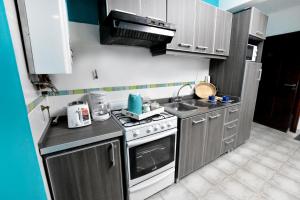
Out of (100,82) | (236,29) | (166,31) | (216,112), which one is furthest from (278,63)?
(100,82)

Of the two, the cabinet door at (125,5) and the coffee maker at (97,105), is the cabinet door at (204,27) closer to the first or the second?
the cabinet door at (125,5)

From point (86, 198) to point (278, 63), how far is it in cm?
396

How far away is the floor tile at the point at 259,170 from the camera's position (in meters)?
1.73

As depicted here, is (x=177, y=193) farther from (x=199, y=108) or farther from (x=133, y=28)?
(x=133, y=28)

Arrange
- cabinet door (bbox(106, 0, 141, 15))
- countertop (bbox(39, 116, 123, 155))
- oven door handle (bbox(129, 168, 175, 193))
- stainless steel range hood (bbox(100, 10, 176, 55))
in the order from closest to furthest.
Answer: countertop (bbox(39, 116, 123, 155)) < stainless steel range hood (bbox(100, 10, 176, 55)) < cabinet door (bbox(106, 0, 141, 15)) < oven door handle (bbox(129, 168, 175, 193))

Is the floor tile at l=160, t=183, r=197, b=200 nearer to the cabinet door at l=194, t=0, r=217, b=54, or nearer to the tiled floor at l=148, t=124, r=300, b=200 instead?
the tiled floor at l=148, t=124, r=300, b=200

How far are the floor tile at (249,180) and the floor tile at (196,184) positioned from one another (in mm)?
420

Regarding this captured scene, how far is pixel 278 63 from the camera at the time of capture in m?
2.84

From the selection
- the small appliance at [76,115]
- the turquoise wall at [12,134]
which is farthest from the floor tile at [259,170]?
the turquoise wall at [12,134]

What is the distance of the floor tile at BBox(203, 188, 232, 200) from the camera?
4.70 feet

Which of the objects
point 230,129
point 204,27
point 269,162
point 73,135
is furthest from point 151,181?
point 204,27

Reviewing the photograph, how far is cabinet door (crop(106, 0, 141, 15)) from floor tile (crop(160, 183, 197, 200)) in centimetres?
189

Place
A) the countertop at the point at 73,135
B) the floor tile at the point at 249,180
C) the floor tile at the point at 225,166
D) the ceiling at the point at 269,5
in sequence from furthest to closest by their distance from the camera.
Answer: the ceiling at the point at 269,5 < the floor tile at the point at 225,166 < the floor tile at the point at 249,180 < the countertop at the point at 73,135

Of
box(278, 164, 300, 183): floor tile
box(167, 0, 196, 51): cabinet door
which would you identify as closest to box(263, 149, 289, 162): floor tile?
box(278, 164, 300, 183): floor tile
